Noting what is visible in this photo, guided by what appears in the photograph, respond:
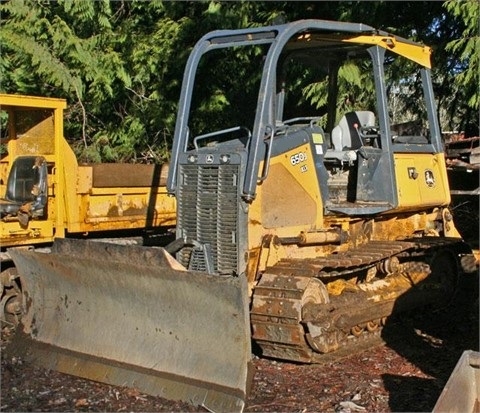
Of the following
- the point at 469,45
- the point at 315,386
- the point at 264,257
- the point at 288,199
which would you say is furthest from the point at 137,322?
the point at 469,45

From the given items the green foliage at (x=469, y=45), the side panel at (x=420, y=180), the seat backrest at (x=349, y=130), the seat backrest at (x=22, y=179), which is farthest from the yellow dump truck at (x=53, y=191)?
the green foliage at (x=469, y=45)

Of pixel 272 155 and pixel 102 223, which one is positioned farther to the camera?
pixel 102 223

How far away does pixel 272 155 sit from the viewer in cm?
657

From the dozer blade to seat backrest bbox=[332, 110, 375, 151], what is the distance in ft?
9.25

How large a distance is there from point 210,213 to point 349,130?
2135 millimetres

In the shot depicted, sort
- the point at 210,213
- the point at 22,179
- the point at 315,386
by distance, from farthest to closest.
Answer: the point at 22,179 < the point at 210,213 < the point at 315,386

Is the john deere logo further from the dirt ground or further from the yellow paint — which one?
the yellow paint

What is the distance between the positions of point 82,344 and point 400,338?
9.63ft

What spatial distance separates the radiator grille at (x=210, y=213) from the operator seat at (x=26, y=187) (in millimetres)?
2410

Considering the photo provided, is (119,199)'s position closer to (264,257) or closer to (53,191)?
(53,191)

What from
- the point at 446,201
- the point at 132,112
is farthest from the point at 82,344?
the point at 132,112

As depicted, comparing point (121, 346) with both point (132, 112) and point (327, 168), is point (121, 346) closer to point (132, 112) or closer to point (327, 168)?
point (327, 168)

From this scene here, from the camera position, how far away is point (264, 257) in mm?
6586

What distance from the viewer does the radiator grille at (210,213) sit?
6414 millimetres
